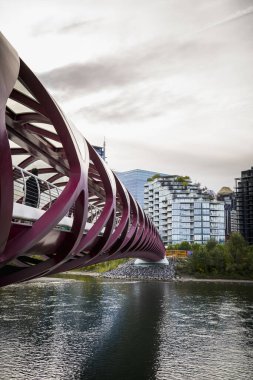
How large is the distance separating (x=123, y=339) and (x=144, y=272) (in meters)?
49.1

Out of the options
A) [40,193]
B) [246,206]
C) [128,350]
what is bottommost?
[128,350]

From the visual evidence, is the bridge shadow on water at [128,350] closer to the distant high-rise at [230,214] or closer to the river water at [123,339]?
the river water at [123,339]

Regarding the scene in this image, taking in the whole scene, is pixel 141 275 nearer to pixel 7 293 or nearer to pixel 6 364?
pixel 7 293

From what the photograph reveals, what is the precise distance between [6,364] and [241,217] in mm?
110361

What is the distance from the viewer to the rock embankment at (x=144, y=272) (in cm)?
6875

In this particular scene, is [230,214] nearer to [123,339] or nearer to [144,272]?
[144,272]

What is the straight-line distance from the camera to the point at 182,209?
354ft

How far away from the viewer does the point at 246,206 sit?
120375 millimetres

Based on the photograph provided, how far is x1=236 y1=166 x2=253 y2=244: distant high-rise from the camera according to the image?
117688 millimetres

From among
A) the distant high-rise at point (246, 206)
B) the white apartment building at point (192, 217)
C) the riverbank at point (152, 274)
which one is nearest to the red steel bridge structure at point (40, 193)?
the riverbank at point (152, 274)

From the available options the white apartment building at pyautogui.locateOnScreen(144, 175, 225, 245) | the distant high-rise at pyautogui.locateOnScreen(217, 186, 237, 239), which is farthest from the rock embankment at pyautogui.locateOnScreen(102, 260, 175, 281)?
the distant high-rise at pyautogui.locateOnScreen(217, 186, 237, 239)

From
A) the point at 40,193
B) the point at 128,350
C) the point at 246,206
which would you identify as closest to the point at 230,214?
the point at 246,206

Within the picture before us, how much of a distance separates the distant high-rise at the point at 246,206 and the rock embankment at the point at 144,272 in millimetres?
49723

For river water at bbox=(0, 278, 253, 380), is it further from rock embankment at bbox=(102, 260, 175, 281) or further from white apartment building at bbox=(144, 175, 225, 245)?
white apartment building at bbox=(144, 175, 225, 245)
